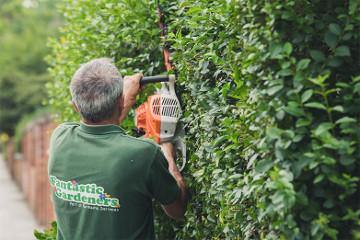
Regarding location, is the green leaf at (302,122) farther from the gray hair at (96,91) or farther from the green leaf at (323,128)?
the gray hair at (96,91)

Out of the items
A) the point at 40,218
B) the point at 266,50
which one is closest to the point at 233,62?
the point at 266,50

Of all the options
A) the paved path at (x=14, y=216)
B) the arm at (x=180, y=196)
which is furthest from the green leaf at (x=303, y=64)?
the paved path at (x=14, y=216)

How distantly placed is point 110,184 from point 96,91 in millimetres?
486

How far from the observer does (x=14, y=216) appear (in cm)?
1662

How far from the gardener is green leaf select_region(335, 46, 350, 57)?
4.29 ft

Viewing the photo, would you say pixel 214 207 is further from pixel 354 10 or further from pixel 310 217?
pixel 354 10

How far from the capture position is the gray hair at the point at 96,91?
143 inches

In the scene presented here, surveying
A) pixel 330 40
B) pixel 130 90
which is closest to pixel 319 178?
pixel 330 40

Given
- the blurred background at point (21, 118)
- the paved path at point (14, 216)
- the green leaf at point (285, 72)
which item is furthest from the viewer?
the blurred background at point (21, 118)

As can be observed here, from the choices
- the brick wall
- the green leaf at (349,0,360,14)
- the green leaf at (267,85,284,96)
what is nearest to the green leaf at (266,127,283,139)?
the green leaf at (267,85,284,96)

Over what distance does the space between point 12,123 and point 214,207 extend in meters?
24.9

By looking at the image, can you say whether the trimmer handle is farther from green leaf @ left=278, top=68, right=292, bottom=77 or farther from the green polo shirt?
green leaf @ left=278, top=68, right=292, bottom=77

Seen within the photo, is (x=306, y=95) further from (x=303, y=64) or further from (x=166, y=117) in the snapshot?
(x=166, y=117)

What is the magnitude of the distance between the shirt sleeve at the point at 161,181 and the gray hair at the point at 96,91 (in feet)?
1.20
